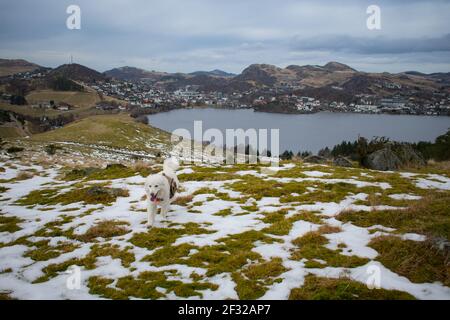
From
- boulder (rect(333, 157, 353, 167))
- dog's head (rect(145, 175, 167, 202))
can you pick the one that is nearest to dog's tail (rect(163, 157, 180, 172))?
dog's head (rect(145, 175, 167, 202))

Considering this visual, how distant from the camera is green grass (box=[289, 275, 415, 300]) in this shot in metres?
5.44

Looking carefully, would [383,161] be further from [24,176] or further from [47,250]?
[24,176]

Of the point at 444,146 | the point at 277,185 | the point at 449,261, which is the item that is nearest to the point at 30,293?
the point at 449,261

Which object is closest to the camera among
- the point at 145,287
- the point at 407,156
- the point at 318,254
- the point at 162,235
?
the point at 145,287

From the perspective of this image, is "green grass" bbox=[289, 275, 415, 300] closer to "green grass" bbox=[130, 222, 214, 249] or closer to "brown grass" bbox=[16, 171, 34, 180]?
"green grass" bbox=[130, 222, 214, 249]

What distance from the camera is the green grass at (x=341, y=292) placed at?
5441 millimetres

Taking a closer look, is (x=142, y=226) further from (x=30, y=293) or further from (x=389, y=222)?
(x=389, y=222)

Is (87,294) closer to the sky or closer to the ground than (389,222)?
closer to the ground

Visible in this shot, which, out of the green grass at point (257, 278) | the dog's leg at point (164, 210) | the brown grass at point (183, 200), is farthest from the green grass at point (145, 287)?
the brown grass at point (183, 200)

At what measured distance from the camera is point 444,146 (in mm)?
45125

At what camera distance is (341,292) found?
18.2ft

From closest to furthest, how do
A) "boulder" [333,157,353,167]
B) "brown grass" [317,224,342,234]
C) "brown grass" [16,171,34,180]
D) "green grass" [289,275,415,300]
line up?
"green grass" [289,275,415,300] < "brown grass" [317,224,342,234] < "brown grass" [16,171,34,180] < "boulder" [333,157,353,167]
